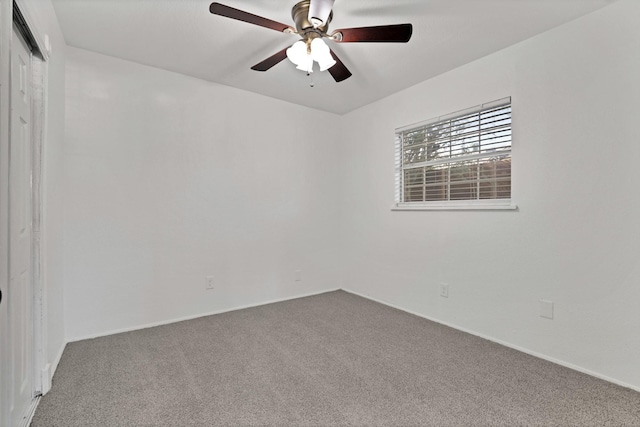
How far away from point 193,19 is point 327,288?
3254 millimetres

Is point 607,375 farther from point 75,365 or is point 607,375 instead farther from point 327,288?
point 75,365

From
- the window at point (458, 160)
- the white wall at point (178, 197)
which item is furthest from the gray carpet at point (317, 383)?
the window at point (458, 160)

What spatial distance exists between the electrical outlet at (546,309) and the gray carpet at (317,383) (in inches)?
13.0

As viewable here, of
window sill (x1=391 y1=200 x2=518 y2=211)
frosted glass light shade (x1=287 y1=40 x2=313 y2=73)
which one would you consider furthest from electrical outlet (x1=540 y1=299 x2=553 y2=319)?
frosted glass light shade (x1=287 y1=40 x2=313 y2=73)

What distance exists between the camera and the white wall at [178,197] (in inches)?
104

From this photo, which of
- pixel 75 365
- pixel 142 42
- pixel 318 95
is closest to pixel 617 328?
pixel 318 95

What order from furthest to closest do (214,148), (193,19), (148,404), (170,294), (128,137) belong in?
(214,148) < (170,294) < (128,137) < (193,19) < (148,404)

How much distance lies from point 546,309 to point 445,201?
1209 millimetres

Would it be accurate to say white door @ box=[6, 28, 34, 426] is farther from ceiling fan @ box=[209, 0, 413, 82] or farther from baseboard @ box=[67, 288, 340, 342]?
ceiling fan @ box=[209, 0, 413, 82]

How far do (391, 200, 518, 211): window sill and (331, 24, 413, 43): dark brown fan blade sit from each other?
1.57m

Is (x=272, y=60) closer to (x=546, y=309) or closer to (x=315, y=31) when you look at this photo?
(x=315, y=31)

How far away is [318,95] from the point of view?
11.8 feet

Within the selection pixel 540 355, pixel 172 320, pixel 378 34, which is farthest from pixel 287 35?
pixel 540 355

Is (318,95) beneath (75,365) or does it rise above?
→ above
